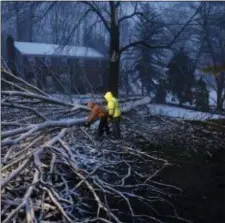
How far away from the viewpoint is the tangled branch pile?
125 inches

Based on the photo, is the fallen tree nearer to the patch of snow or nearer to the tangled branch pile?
the tangled branch pile

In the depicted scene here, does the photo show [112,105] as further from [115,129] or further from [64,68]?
[64,68]

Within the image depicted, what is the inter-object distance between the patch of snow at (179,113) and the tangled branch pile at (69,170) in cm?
96

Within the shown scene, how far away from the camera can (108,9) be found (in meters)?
6.20

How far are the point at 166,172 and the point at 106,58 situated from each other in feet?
8.34

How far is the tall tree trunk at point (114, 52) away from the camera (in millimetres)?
5988

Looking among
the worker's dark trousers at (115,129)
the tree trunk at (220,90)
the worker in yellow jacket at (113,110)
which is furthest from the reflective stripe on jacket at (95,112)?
the tree trunk at (220,90)

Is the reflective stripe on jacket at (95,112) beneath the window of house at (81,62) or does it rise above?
beneath

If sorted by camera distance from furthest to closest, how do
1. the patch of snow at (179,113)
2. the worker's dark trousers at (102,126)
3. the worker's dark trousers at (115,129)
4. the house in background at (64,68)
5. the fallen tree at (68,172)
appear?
1. the patch of snow at (179,113)
2. the house in background at (64,68)
3. the worker's dark trousers at (115,129)
4. the worker's dark trousers at (102,126)
5. the fallen tree at (68,172)

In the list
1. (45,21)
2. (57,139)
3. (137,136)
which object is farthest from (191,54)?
(57,139)

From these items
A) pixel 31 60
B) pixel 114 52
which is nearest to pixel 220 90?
pixel 114 52

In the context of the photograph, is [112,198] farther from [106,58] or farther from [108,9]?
[108,9]

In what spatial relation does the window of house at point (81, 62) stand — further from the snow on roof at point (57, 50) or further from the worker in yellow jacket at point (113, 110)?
the worker in yellow jacket at point (113, 110)

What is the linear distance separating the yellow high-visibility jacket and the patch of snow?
1.81m
